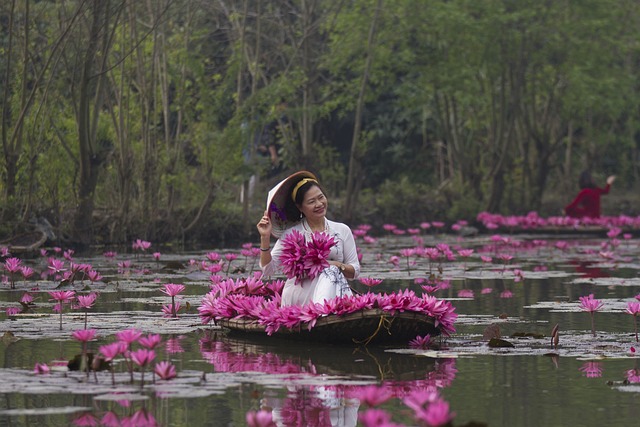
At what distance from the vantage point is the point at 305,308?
32.2ft

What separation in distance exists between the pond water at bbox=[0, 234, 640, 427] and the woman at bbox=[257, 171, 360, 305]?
0.44m

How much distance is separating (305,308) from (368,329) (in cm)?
47

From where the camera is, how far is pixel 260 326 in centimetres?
1014

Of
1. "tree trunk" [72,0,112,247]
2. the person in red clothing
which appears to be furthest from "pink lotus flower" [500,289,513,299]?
the person in red clothing

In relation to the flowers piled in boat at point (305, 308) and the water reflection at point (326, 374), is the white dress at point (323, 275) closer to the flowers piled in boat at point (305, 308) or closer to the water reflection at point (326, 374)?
the flowers piled in boat at point (305, 308)

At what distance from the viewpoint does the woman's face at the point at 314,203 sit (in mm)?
10398

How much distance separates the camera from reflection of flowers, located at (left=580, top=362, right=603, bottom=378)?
27.0ft

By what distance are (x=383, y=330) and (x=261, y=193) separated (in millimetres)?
24828

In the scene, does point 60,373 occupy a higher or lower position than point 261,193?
lower

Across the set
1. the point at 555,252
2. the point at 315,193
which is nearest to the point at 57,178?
the point at 555,252

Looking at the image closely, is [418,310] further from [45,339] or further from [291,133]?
[291,133]

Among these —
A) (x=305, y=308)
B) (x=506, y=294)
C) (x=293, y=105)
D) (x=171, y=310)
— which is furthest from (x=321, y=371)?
(x=293, y=105)

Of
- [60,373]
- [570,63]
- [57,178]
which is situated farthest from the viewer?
[570,63]

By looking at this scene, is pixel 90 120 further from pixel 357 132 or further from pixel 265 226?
pixel 265 226
